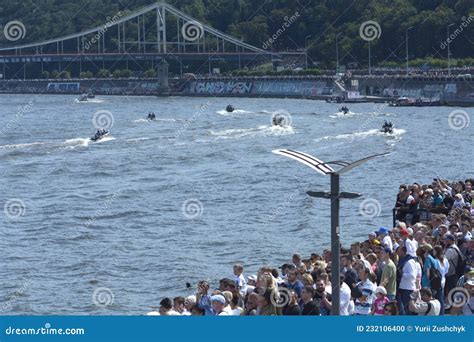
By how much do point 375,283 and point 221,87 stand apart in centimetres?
11443

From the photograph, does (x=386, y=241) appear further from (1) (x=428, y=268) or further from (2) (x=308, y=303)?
(2) (x=308, y=303)

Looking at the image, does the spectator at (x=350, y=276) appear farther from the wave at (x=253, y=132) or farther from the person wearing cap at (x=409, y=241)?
the wave at (x=253, y=132)

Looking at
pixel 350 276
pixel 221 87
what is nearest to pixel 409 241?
pixel 350 276

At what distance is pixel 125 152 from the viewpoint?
5169 cm

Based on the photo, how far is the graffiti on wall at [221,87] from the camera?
122 metres

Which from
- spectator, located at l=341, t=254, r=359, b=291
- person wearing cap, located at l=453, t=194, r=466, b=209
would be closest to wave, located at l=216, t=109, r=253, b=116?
person wearing cap, located at l=453, t=194, r=466, b=209

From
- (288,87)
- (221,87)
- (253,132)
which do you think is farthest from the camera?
(221,87)

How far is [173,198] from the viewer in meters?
36.5

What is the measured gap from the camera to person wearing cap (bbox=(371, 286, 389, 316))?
10.9 metres

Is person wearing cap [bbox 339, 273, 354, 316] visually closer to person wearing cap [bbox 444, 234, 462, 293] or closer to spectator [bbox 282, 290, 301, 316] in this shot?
spectator [bbox 282, 290, 301, 316]

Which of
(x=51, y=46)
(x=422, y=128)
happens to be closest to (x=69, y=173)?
(x=422, y=128)

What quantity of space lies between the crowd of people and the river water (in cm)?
721

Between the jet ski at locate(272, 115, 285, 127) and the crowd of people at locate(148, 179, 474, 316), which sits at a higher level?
the jet ski at locate(272, 115, 285, 127)

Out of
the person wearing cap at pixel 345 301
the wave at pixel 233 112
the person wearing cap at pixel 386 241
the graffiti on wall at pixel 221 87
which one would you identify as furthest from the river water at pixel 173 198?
the graffiti on wall at pixel 221 87
